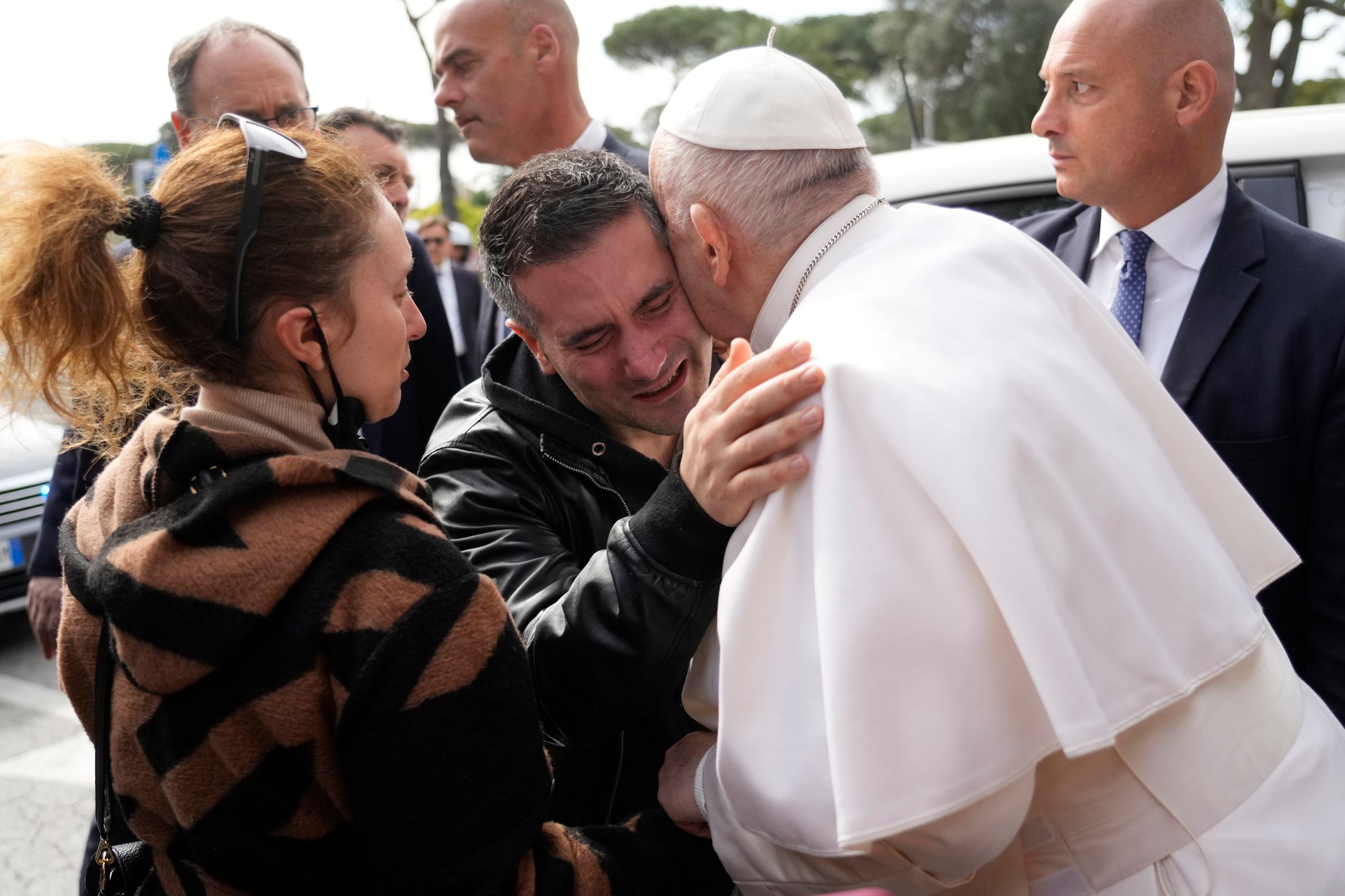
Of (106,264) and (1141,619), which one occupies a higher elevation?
(106,264)

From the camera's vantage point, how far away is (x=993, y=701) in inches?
54.1

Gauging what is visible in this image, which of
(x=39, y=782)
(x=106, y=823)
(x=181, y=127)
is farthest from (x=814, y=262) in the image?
(x=39, y=782)

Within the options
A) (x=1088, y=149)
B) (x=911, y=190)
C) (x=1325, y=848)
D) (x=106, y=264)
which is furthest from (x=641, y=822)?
(x=911, y=190)

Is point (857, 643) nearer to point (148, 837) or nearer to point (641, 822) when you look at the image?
point (641, 822)

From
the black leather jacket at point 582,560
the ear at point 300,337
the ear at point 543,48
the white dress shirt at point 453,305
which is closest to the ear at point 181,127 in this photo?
the ear at point 543,48

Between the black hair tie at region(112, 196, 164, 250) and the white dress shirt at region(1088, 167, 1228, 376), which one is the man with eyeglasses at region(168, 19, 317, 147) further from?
the white dress shirt at region(1088, 167, 1228, 376)

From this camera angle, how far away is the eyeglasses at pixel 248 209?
146 centimetres

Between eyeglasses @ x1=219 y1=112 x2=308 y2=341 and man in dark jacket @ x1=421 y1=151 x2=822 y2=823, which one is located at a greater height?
eyeglasses @ x1=219 y1=112 x2=308 y2=341

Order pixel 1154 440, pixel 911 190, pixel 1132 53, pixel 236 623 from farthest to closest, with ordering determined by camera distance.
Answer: pixel 911 190 < pixel 1132 53 < pixel 1154 440 < pixel 236 623

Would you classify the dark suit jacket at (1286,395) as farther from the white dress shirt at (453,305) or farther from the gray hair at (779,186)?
the white dress shirt at (453,305)

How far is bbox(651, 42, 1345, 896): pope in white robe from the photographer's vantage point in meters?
1.34

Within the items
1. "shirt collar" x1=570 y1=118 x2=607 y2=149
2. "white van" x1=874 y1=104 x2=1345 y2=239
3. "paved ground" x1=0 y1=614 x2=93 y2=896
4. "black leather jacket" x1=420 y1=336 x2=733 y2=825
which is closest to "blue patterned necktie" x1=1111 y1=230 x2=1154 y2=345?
"white van" x1=874 y1=104 x2=1345 y2=239

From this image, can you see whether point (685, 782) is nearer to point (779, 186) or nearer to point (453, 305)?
point (779, 186)

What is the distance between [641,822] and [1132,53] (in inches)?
89.0
